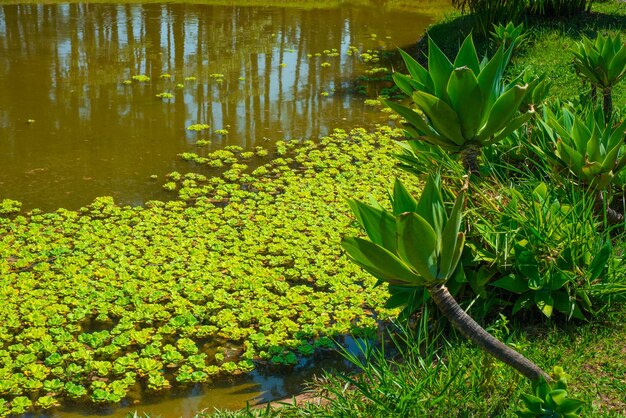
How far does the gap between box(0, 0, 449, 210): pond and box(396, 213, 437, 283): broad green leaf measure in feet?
11.6

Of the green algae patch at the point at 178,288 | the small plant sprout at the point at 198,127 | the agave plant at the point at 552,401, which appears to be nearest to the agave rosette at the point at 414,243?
the agave plant at the point at 552,401

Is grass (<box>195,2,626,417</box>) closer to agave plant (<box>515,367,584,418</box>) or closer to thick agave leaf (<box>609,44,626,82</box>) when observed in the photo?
agave plant (<box>515,367,584,418</box>)

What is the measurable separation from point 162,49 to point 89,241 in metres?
5.27

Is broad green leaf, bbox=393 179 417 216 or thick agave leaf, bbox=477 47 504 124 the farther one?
thick agave leaf, bbox=477 47 504 124

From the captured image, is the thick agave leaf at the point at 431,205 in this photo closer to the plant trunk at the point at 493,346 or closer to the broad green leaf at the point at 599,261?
the plant trunk at the point at 493,346

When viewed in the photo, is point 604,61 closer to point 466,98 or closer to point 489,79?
point 489,79

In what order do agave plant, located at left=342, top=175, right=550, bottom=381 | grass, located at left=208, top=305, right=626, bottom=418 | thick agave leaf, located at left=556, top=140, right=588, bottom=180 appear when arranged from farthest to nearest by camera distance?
thick agave leaf, located at left=556, top=140, right=588, bottom=180, grass, located at left=208, top=305, right=626, bottom=418, agave plant, located at left=342, top=175, right=550, bottom=381

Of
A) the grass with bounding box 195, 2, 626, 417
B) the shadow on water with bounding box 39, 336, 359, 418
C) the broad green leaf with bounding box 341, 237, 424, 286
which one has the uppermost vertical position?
the broad green leaf with bounding box 341, 237, 424, 286

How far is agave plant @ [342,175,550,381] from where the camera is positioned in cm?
172

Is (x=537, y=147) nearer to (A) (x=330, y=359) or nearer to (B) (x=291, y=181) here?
(A) (x=330, y=359)

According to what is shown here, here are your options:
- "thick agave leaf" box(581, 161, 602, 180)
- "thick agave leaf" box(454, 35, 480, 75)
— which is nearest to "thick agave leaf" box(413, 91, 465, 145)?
"thick agave leaf" box(454, 35, 480, 75)

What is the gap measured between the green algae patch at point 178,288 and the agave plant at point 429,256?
5.27 ft

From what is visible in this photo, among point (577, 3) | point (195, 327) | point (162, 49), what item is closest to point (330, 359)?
point (195, 327)

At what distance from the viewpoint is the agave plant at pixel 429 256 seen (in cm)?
172
